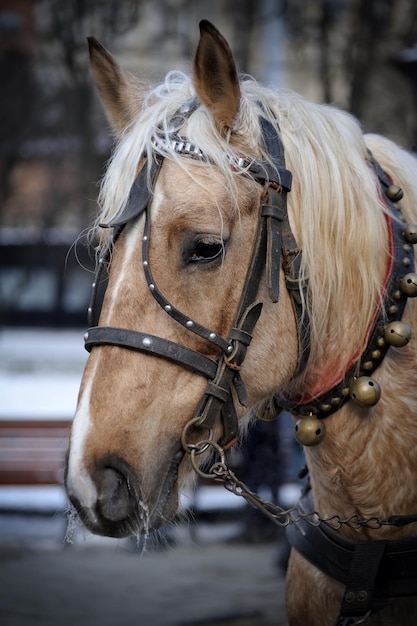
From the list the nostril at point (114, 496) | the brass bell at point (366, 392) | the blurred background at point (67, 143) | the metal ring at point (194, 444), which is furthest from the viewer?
the blurred background at point (67, 143)

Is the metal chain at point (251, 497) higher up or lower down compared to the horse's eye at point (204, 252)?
lower down

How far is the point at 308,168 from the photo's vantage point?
86.7 inches

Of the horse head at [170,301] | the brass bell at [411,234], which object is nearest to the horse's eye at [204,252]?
the horse head at [170,301]

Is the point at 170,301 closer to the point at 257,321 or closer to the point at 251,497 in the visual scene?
the point at 257,321

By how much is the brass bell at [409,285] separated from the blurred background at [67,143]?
16.1 feet

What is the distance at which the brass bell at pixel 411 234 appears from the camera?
2.23 metres

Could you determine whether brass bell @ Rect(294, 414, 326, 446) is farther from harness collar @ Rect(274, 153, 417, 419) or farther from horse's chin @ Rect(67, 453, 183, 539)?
horse's chin @ Rect(67, 453, 183, 539)

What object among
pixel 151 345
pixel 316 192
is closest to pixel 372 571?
pixel 151 345

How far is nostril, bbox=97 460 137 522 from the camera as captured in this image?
185 centimetres

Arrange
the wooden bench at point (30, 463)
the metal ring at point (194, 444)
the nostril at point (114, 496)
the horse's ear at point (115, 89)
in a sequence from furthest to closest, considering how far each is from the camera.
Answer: the wooden bench at point (30, 463), the horse's ear at point (115, 89), the metal ring at point (194, 444), the nostril at point (114, 496)

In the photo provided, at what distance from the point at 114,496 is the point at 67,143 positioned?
8.08 m

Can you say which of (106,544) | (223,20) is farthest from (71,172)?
(106,544)

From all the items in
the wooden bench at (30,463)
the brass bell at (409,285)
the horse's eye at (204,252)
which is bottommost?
the wooden bench at (30,463)

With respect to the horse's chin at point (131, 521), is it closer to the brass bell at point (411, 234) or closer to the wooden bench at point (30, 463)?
the brass bell at point (411, 234)
